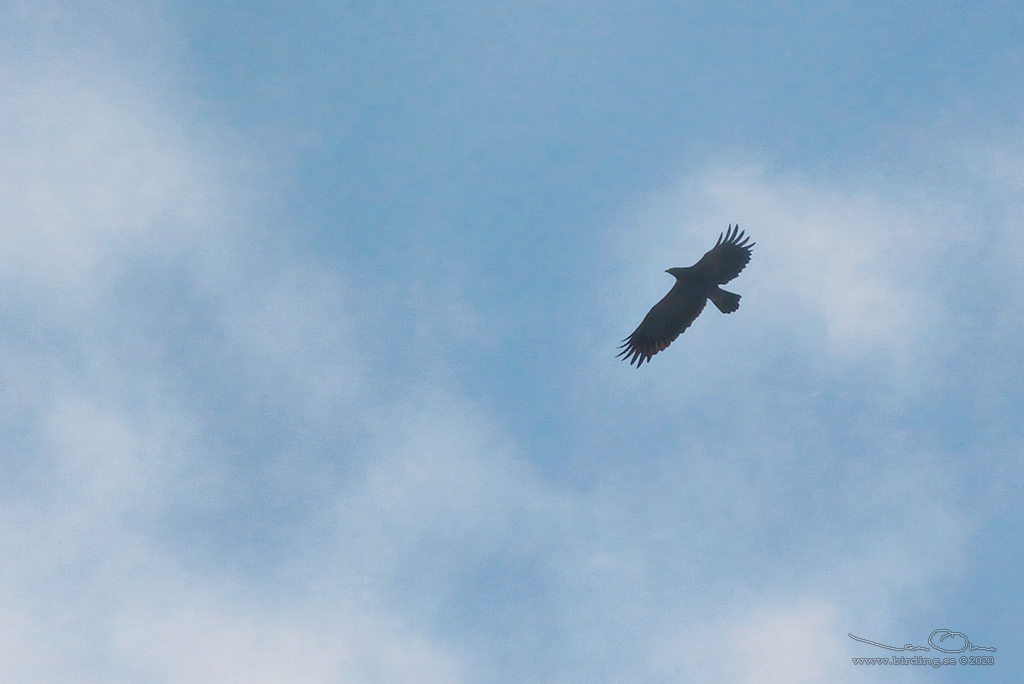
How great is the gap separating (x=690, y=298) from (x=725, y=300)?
107cm

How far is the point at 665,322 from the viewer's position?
22.6 metres

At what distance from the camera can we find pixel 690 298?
71.9ft

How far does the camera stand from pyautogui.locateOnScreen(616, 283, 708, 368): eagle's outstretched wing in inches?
864

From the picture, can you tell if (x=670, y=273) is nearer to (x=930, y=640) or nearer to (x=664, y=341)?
(x=664, y=341)

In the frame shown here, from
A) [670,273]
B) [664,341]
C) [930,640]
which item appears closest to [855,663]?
[930,640]

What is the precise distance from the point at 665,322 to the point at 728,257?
9.30 ft

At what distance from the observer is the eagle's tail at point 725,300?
69.4 ft

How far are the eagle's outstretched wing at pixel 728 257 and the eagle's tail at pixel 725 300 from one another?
53 cm

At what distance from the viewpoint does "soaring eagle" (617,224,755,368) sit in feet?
68.1

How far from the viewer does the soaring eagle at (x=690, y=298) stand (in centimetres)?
2075

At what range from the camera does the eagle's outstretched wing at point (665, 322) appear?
72.0 feet

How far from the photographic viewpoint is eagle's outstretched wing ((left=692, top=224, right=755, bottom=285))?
20.7 metres

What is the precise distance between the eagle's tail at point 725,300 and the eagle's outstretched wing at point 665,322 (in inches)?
17.1

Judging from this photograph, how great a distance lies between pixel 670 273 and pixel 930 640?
12036 millimetres
